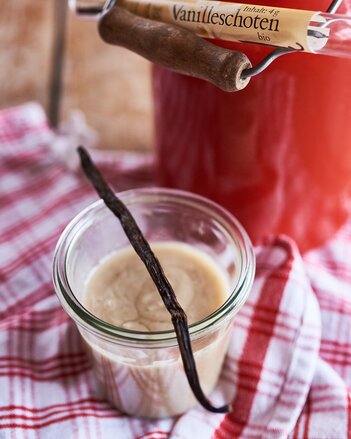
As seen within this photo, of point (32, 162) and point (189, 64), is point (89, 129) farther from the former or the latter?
point (189, 64)

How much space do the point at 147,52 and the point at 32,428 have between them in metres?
0.30

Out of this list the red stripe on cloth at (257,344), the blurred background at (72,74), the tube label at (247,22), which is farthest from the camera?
the blurred background at (72,74)

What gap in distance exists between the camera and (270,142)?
618mm

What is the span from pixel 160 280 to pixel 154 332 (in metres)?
0.04

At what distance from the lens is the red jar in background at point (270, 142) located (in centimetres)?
57

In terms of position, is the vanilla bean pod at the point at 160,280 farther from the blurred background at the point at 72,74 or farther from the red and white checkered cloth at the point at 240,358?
the blurred background at the point at 72,74

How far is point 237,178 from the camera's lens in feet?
2.16

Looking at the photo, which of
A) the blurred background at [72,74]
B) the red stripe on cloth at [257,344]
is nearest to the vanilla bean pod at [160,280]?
the red stripe on cloth at [257,344]

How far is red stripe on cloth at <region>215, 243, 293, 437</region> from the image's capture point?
0.56m

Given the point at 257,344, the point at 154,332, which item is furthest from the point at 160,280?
the point at 257,344

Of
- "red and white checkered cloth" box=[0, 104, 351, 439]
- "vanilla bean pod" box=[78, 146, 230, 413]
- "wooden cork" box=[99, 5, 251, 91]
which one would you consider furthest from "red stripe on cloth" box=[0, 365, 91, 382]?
"wooden cork" box=[99, 5, 251, 91]

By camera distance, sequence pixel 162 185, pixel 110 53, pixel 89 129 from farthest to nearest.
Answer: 1. pixel 110 53
2. pixel 89 129
3. pixel 162 185

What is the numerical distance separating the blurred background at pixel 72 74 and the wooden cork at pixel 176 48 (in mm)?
329

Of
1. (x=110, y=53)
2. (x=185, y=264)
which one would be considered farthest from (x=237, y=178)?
(x=110, y=53)
